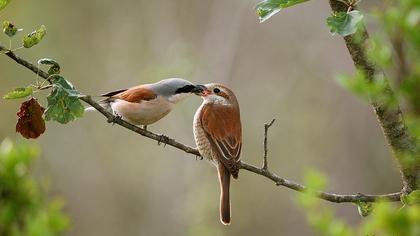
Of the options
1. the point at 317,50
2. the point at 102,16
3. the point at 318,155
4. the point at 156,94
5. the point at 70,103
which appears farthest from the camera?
the point at 102,16

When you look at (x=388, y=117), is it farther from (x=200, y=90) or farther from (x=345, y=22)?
(x=200, y=90)

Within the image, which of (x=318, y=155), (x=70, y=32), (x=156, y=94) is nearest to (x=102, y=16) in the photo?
(x=70, y=32)

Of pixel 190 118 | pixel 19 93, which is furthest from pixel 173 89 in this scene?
pixel 190 118

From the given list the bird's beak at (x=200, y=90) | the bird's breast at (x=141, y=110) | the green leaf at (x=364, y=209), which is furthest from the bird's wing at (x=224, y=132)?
the green leaf at (x=364, y=209)

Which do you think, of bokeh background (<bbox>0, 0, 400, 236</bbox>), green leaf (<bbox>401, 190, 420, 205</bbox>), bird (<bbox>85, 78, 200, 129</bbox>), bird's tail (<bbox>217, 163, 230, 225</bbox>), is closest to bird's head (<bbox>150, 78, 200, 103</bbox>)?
bird (<bbox>85, 78, 200, 129</bbox>)

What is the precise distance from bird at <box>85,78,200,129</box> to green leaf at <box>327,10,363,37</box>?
273 centimetres

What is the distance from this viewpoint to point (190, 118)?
30.8 feet

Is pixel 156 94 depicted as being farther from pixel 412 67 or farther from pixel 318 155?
pixel 318 155

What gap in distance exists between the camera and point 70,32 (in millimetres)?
11844

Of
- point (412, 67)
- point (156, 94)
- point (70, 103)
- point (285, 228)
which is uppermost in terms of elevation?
point (412, 67)

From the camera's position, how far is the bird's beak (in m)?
5.61

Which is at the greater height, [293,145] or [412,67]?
[412,67]

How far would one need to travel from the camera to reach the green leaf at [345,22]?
2267 mm

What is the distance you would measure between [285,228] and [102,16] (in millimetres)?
4320
